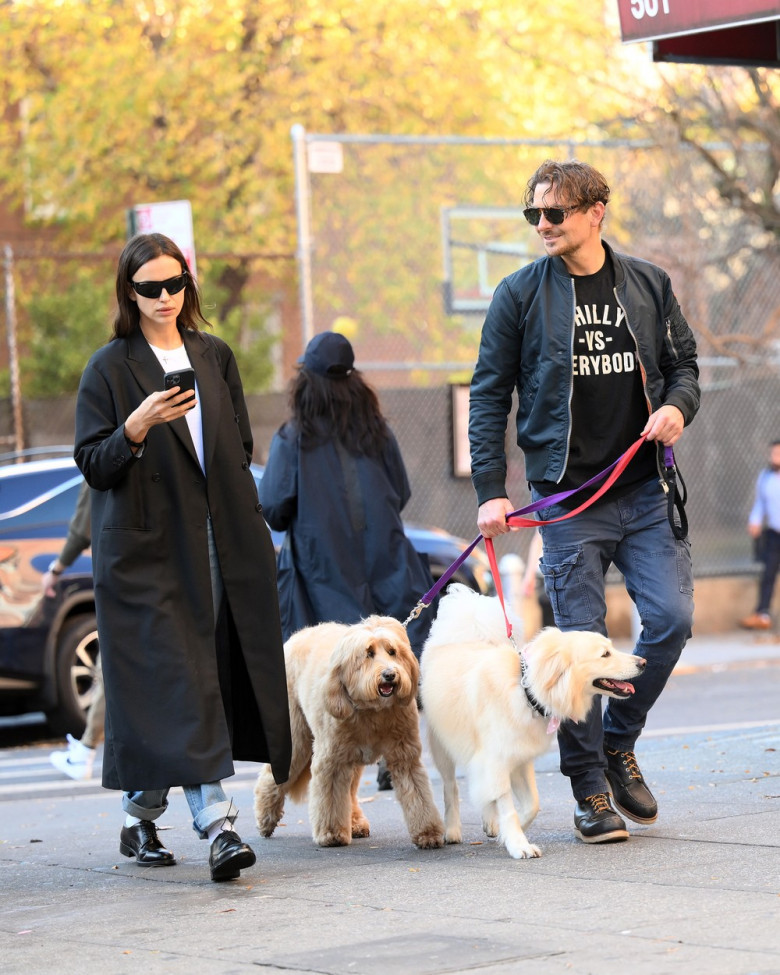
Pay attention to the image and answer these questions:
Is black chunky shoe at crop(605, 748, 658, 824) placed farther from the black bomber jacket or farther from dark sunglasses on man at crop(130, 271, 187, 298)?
dark sunglasses on man at crop(130, 271, 187, 298)

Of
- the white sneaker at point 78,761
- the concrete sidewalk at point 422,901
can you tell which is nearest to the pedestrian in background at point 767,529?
the white sneaker at point 78,761

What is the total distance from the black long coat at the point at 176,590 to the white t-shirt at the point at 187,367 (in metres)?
0.03

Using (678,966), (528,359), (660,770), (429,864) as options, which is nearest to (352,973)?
(678,966)

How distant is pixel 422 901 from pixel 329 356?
2.98 m

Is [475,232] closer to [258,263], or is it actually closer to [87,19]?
[258,263]

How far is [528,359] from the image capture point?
5895 millimetres

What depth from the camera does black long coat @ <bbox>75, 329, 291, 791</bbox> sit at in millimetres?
5309

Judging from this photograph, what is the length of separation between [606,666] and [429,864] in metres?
0.92

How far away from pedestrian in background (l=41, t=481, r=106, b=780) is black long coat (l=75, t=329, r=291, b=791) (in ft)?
10.6

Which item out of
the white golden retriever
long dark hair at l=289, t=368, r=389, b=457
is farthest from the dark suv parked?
the white golden retriever

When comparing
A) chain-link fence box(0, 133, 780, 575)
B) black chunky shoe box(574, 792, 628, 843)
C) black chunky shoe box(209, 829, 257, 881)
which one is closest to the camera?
black chunky shoe box(209, 829, 257, 881)

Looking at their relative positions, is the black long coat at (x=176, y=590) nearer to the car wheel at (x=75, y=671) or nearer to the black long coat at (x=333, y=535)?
the black long coat at (x=333, y=535)

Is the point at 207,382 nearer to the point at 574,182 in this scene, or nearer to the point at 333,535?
the point at 574,182

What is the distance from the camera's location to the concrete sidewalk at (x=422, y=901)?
13.5ft
